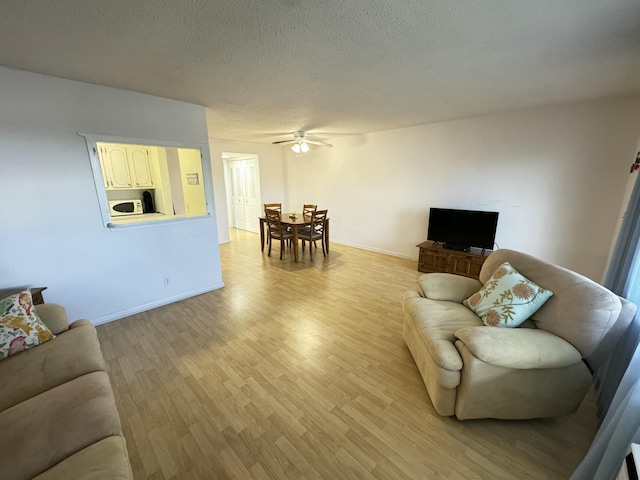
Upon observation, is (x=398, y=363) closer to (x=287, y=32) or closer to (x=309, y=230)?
(x=287, y=32)

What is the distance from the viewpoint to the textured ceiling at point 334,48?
1.34 m

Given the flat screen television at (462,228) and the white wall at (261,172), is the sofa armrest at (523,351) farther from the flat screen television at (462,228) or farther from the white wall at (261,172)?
the white wall at (261,172)

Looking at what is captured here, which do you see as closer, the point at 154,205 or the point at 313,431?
the point at 313,431

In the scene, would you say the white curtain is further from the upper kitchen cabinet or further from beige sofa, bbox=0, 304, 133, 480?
the upper kitchen cabinet

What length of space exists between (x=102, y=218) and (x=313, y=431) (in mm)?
2852

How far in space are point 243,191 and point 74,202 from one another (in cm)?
495

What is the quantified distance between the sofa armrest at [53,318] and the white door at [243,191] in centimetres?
514

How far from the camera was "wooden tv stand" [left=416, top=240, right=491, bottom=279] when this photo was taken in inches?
144

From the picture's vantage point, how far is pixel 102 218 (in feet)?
8.46

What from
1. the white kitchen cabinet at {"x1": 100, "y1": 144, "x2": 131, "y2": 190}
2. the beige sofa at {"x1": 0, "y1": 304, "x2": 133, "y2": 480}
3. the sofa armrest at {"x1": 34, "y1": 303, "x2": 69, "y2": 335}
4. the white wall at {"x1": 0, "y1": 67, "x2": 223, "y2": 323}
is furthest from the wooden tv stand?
the white kitchen cabinet at {"x1": 100, "y1": 144, "x2": 131, "y2": 190}

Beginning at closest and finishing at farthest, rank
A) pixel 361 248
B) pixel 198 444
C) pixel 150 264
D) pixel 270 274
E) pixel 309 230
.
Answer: pixel 198 444 < pixel 150 264 < pixel 270 274 < pixel 309 230 < pixel 361 248

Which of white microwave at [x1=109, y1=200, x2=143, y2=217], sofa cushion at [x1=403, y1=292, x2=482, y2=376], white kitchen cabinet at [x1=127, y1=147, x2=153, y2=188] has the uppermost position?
white kitchen cabinet at [x1=127, y1=147, x2=153, y2=188]

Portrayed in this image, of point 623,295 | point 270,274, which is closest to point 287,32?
point 623,295

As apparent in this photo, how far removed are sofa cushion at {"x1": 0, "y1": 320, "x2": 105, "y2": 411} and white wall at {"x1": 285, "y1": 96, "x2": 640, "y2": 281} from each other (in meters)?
4.60
